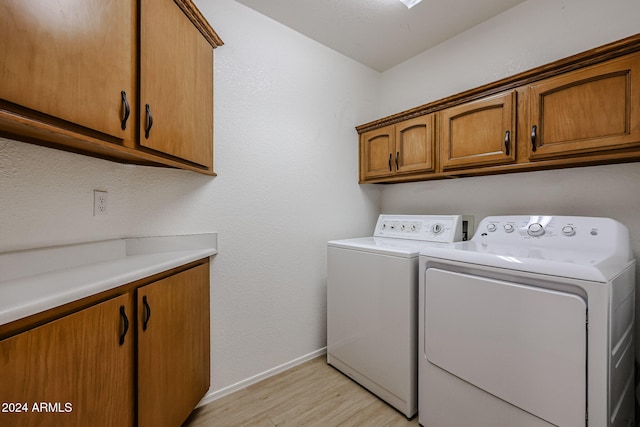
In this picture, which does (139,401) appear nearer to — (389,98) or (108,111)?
(108,111)

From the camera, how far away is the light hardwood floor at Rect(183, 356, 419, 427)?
152 centimetres

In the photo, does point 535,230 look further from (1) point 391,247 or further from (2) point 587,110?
(1) point 391,247

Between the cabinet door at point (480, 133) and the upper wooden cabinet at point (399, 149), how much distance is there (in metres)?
0.12

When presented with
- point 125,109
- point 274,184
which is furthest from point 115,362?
point 274,184

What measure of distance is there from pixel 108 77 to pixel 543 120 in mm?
1990

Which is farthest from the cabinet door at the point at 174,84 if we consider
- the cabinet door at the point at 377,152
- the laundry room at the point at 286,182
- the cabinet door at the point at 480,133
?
the cabinet door at the point at 480,133

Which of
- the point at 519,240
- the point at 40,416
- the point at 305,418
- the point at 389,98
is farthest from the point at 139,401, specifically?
the point at 389,98

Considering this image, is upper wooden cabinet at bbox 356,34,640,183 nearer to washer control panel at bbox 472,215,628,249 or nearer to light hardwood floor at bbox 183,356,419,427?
washer control panel at bbox 472,215,628,249

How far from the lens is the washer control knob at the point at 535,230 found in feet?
4.76

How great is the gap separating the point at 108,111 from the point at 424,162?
A: 6.02 feet

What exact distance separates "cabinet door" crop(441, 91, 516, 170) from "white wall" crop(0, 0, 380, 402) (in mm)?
887

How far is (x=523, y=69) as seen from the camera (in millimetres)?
1744

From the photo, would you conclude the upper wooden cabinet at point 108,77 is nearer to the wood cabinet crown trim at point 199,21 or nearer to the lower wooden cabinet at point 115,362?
the wood cabinet crown trim at point 199,21

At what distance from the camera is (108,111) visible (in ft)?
3.02
